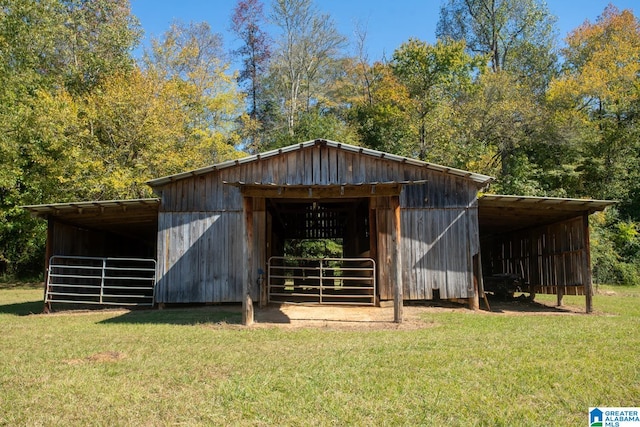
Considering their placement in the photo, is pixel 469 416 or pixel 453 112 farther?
pixel 453 112

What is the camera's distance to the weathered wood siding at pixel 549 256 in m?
12.7

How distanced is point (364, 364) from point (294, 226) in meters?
14.3

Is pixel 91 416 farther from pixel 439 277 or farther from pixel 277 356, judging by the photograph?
pixel 439 277

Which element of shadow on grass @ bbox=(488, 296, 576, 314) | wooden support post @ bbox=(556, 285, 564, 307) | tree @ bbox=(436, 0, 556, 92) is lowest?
shadow on grass @ bbox=(488, 296, 576, 314)

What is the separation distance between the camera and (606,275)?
23250 mm

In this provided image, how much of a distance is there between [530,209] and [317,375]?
9.11 meters

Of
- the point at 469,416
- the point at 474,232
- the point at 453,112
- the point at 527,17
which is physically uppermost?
the point at 527,17

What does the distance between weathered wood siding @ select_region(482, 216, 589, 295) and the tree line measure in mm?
7234

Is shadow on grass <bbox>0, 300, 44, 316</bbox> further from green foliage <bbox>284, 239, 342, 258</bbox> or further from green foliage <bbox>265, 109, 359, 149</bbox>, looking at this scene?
green foliage <bbox>265, 109, 359, 149</bbox>

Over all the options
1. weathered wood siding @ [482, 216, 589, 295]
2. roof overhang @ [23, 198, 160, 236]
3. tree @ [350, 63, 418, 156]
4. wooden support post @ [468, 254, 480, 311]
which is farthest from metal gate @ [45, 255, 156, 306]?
tree @ [350, 63, 418, 156]

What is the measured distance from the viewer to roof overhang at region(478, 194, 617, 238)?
1143 cm

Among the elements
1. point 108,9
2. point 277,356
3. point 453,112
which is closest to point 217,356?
point 277,356

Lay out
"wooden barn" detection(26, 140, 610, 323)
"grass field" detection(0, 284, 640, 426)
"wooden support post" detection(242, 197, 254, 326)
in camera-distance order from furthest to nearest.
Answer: "wooden barn" detection(26, 140, 610, 323), "wooden support post" detection(242, 197, 254, 326), "grass field" detection(0, 284, 640, 426)

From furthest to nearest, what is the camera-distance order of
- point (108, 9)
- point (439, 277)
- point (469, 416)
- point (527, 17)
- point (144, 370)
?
point (527, 17) → point (108, 9) → point (439, 277) → point (144, 370) → point (469, 416)
